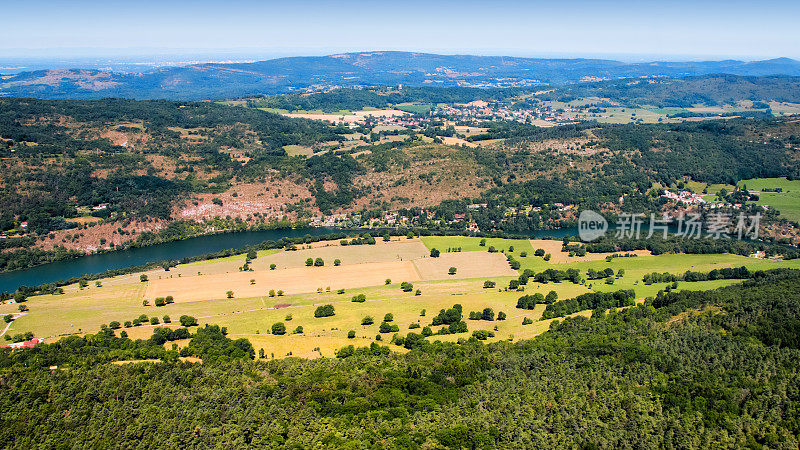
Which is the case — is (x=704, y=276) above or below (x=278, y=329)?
above

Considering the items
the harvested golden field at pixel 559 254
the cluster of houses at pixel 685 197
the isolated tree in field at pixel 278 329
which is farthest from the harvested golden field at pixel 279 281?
the cluster of houses at pixel 685 197

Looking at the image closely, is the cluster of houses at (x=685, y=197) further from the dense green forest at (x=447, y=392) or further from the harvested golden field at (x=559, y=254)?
the dense green forest at (x=447, y=392)

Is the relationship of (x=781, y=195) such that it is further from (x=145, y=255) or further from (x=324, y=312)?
(x=145, y=255)

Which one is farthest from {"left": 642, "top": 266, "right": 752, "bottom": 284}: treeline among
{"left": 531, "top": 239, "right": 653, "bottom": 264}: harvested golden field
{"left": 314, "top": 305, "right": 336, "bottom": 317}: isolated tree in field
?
{"left": 314, "top": 305, "right": 336, "bottom": 317}: isolated tree in field

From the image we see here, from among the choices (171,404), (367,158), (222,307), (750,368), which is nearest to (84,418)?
(171,404)

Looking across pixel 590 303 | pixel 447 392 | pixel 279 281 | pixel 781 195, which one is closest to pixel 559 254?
pixel 590 303
